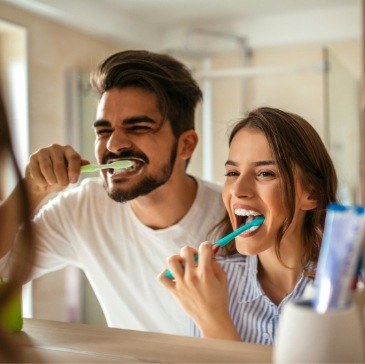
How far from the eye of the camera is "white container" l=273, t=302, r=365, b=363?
393 millimetres

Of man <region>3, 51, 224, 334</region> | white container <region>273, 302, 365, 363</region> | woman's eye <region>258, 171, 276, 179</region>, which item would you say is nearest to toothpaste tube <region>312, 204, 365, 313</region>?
white container <region>273, 302, 365, 363</region>

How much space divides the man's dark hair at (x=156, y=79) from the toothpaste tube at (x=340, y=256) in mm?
524

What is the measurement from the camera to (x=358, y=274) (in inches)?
17.6

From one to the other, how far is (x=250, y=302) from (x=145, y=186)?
0.25 m

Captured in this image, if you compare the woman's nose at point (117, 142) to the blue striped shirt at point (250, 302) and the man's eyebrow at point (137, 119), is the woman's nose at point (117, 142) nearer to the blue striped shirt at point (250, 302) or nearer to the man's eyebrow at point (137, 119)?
the man's eyebrow at point (137, 119)

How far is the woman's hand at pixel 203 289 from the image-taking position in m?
0.63

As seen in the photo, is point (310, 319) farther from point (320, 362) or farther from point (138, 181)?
point (138, 181)

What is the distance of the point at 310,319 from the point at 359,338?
0.15 ft

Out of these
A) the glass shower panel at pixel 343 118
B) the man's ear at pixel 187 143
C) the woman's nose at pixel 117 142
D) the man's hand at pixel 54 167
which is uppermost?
the glass shower panel at pixel 343 118

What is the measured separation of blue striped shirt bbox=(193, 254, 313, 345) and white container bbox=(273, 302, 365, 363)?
237 mm

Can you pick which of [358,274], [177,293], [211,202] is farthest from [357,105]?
[358,274]

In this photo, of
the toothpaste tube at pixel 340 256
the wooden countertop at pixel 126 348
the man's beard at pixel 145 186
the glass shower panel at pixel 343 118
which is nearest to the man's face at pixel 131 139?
the man's beard at pixel 145 186

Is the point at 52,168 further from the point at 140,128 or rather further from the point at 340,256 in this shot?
the point at 340,256

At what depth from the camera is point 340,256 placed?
0.40 metres
